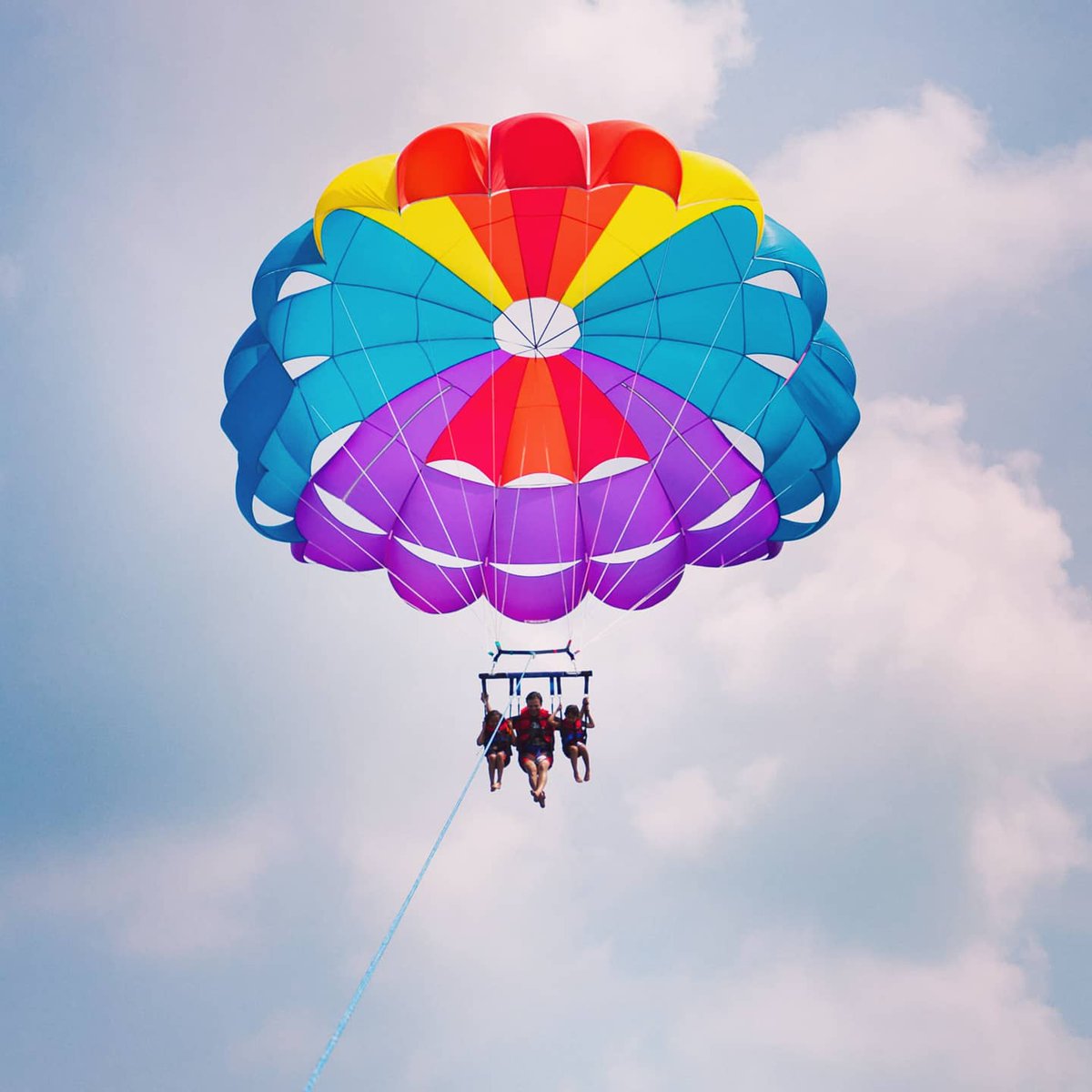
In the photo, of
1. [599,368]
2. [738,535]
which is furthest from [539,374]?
[738,535]

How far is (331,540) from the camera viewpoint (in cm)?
1100

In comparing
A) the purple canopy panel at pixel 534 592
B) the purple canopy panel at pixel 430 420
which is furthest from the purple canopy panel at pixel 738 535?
the purple canopy panel at pixel 430 420

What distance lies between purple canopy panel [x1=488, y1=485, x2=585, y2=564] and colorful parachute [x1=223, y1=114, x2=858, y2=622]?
2 cm

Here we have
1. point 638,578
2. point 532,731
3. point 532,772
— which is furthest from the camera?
point 638,578

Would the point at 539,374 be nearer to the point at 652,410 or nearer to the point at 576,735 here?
the point at 652,410

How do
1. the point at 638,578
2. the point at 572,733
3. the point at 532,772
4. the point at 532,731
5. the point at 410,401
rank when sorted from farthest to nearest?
the point at 638,578 → the point at 410,401 → the point at 572,733 → the point at 532,731 → the point at 532,772

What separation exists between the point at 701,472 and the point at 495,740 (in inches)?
123

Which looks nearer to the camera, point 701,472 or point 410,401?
point 410,401

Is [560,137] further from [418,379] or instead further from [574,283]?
[418,379]

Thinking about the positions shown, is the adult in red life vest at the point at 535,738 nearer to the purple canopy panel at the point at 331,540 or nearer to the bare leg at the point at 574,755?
the bare leg at the point at 574,755

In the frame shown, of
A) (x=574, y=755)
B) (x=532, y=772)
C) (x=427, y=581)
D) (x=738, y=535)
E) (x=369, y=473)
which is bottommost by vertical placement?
(x=532, y=772)

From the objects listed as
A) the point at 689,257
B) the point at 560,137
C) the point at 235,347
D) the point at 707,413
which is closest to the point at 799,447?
the point at 707,413

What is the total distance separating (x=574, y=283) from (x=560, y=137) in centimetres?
165

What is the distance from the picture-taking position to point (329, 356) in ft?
34.5
